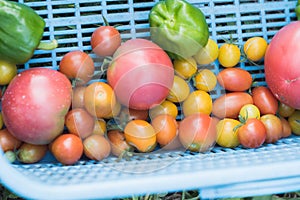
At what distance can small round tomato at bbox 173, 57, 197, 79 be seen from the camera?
115cm

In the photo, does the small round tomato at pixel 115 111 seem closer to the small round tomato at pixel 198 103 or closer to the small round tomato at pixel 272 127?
the small round tomato at pixel 198 103

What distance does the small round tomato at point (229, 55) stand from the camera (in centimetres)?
119

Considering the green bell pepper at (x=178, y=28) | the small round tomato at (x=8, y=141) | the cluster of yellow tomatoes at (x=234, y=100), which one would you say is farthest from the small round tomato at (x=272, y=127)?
the small round tomato at (x=8, y=141)

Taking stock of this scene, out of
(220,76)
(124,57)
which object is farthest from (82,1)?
(220,76)

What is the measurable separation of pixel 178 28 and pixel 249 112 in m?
0.27

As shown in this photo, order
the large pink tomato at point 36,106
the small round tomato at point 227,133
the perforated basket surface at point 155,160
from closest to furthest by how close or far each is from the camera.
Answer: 1. the perforated basket surface at point 155,160
2. the large pink tomato at point 36,106
3. the small round tomato at point 227,133

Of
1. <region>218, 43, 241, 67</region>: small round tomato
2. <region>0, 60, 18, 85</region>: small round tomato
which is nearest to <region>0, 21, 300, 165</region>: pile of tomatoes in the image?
<region>218, 43, 241, 67</region>: small round tomato

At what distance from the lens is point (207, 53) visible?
1171 millimetres

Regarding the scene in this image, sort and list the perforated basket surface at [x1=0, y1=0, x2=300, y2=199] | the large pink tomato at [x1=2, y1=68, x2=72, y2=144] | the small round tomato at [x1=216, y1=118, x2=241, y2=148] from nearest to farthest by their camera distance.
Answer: the perforated basket surface at [x1=0, y1=0, x2=300, y2=199]
the large pink tomato at [x1=2, y1=68, x2=72, y2=144]
the small round tomato at [x1=216, y1=118, x2=241, y2=148]

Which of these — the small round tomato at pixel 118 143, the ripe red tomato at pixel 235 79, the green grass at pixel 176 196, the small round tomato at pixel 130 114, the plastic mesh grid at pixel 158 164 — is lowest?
the green grass at pixel 176 196

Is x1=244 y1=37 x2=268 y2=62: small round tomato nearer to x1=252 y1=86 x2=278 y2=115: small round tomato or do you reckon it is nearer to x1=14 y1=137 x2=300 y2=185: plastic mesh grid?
x1=252 y1=86 x2=278 y2=115: small round tomato

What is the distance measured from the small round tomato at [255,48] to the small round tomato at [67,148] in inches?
20.0

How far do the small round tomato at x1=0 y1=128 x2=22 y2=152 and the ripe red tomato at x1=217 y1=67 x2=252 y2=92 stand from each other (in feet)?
1.74

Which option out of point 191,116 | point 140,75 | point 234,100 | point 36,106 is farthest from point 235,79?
point 36,106
